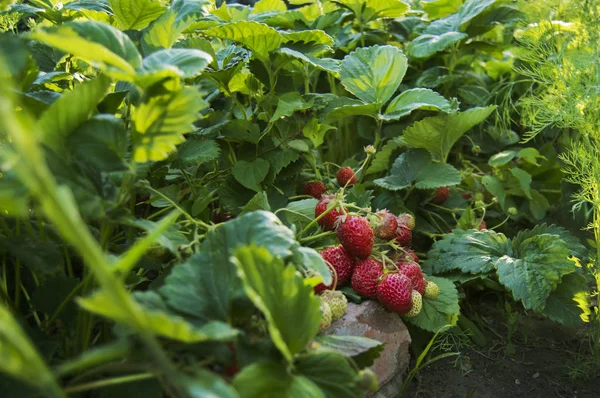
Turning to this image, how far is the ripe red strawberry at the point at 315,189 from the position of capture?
1.24m

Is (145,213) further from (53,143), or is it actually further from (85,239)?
(85,239)

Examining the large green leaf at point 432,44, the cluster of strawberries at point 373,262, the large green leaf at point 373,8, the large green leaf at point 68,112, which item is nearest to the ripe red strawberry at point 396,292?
the cluster of strawberries at point 373,262

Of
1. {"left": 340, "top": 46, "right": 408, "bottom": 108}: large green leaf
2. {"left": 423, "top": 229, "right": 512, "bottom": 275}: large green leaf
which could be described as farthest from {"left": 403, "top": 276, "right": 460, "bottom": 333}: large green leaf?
{"left": 340, "top": 46, "right": 408, "bottom": 108}: large green leaf

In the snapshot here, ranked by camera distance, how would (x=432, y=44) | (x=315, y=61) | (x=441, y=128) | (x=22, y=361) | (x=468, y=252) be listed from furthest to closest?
(x=432, y=44), (x=441, y=128), (x=468, y=252), (x=315, y=61), (x=22, y=361)

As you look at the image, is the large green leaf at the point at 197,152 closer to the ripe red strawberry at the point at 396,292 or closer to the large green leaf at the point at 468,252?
the ripe red strawberry at the point at 396,292

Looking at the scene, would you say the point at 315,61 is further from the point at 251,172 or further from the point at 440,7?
the point at 440,7

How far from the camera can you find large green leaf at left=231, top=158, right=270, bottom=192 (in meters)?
1.11

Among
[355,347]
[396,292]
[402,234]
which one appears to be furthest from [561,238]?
[355,347]

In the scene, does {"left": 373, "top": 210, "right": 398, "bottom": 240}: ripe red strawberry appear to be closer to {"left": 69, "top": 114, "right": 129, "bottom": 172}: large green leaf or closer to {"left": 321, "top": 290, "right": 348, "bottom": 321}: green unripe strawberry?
{"left": 321, "top": 290, "right": 348, "bottom": 321}: green unripe strawberry

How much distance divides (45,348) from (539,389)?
Result: 89 centimetres

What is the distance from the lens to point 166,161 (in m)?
1.01

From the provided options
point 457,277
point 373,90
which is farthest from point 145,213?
point 457,277

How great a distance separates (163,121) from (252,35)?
0.45 metres

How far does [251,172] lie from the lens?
113 centimetres
